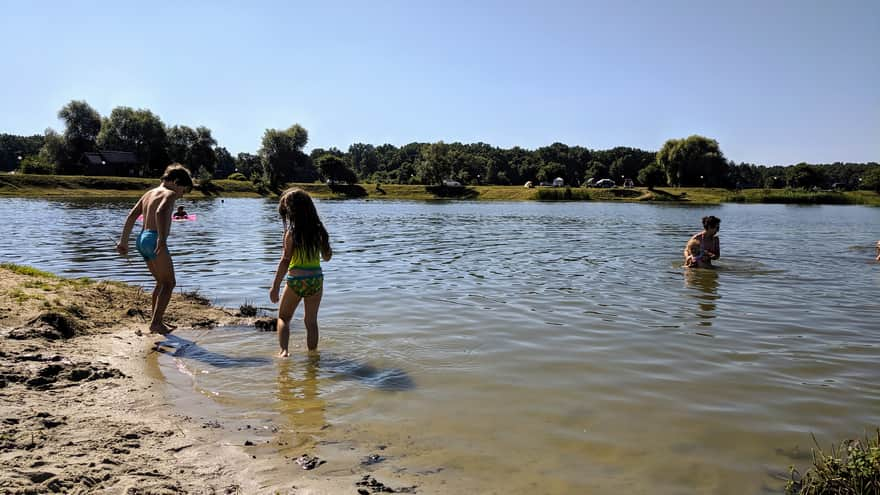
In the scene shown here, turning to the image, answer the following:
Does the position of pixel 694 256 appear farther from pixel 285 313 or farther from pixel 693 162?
pixel 693 162

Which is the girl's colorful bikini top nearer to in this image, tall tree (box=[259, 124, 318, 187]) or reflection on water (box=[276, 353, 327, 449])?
reflection on water (box=[276, 353, 327, 449])

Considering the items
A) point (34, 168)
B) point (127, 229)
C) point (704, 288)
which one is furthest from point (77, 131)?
point (704, 288)

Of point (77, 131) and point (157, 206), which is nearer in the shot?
point (157, 206)

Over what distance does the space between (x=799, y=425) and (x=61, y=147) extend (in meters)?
Answer: 123

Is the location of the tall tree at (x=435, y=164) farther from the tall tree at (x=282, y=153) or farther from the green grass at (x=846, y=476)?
the green grass at (x=846, y=476)

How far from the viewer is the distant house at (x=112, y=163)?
103 metres

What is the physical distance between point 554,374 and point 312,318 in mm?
3334

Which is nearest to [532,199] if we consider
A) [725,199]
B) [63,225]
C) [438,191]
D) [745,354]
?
[438,191]

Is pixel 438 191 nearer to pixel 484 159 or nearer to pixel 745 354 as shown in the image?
pixel 484 159

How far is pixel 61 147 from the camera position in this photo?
104812 mm

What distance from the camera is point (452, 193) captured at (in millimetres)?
117625

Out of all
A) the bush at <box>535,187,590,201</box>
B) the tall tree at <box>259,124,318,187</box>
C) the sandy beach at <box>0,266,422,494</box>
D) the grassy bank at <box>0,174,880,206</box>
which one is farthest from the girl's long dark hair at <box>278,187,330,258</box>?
the tall tree at <box>259,124,318,187</box>

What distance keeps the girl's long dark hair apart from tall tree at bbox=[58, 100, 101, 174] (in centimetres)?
11553

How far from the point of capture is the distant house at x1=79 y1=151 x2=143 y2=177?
103 meters
